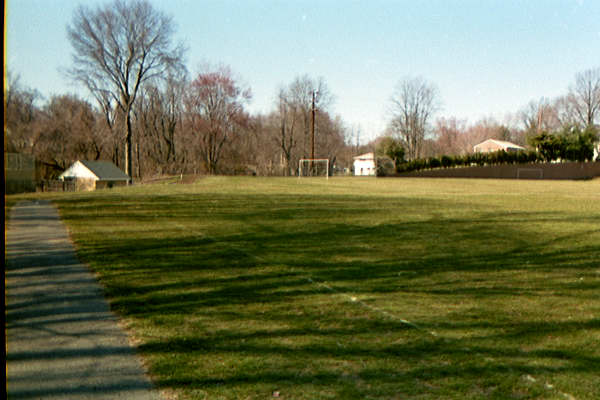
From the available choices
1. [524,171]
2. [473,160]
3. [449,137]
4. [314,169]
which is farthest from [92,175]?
[449,137]

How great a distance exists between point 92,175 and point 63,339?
45.5 meters

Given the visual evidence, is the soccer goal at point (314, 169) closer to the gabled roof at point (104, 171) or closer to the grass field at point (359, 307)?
the gabled roof at point (104, 171)

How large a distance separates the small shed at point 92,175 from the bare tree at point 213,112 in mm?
11015

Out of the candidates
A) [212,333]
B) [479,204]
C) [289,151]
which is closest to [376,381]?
[212,333]

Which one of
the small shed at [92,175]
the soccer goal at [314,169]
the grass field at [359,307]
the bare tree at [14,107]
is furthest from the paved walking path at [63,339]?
the soccer goal at [314,169]

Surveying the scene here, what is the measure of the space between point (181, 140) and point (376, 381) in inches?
2356

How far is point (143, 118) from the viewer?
192ft

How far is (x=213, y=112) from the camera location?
185 feet

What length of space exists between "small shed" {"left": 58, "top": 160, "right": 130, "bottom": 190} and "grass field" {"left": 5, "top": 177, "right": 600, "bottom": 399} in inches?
1472

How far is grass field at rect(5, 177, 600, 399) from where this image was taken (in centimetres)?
349

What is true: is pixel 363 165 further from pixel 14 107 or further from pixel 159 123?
pixel 14 107

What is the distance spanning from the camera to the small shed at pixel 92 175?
45219 mm

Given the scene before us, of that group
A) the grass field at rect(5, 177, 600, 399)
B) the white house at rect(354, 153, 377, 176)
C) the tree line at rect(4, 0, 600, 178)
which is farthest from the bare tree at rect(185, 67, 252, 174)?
the grass field at rect(5, 177, 600, 399)

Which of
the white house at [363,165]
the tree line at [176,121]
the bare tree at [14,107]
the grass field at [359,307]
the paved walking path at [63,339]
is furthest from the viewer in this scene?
the white house at [363,165]
